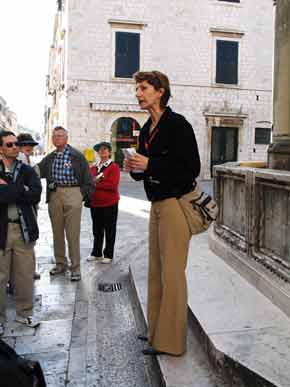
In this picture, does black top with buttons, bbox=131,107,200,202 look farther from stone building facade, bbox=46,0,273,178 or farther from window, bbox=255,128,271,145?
window, bbox=255,128,271,145

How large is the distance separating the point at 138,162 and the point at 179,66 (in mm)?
21147

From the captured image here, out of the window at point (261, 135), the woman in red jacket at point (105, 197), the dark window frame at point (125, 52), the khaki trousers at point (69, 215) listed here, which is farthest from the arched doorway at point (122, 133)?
the khaki trousers at point (69, 215)

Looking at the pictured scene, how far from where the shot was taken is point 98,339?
12.4ft

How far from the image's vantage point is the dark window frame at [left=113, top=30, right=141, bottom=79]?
22.0 meters

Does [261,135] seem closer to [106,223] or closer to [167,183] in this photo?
[106,223]

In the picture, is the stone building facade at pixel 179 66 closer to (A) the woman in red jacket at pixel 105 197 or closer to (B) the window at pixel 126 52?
(B) the window at pixel 126 52

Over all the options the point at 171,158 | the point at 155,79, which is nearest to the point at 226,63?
the point at 155,79

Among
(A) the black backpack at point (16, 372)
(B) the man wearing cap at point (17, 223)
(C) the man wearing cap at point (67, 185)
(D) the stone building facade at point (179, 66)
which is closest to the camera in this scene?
(A) the black backpack at point (16, 372)

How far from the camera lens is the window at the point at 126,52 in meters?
22.0

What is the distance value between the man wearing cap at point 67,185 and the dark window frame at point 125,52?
57.4ft

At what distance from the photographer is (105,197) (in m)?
6.18

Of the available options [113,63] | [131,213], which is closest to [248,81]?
[113,63]

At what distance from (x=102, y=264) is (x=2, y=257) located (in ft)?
7.98

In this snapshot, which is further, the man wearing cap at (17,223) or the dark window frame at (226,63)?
the dark window frame at (226,63)
